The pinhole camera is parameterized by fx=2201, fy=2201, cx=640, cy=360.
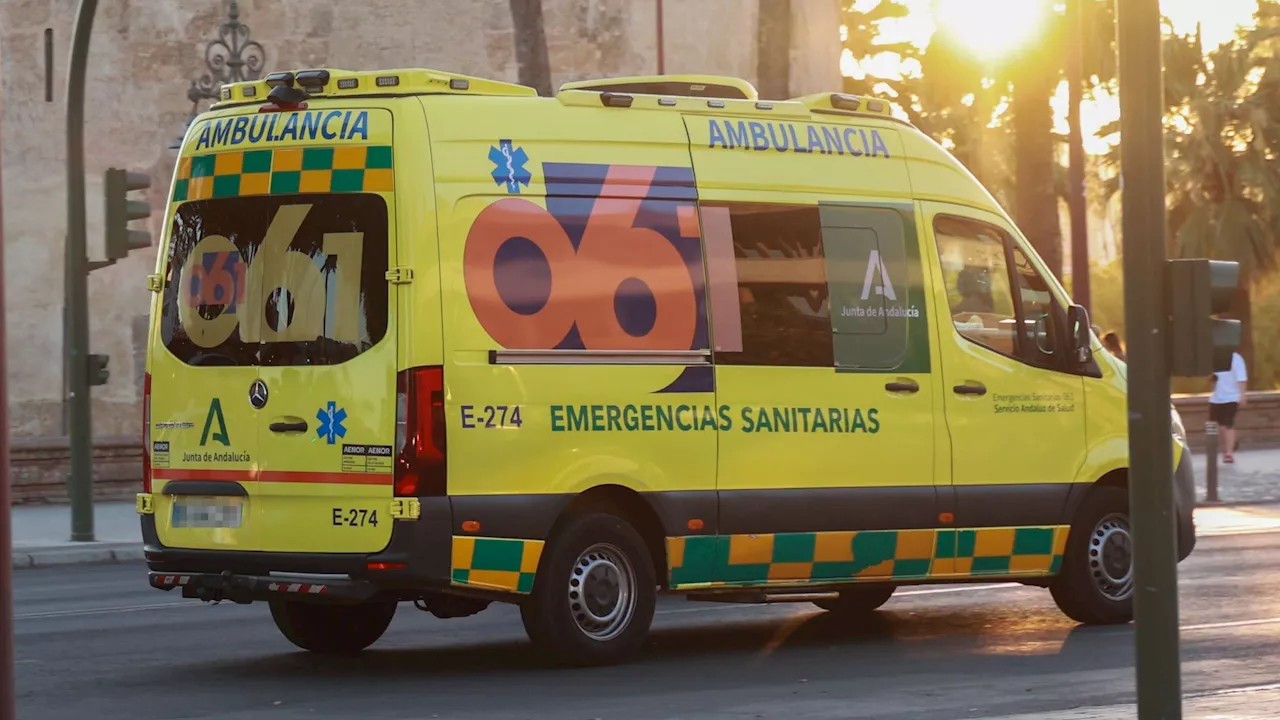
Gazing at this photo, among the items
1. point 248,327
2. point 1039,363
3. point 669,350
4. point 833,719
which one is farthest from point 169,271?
point 1039,363

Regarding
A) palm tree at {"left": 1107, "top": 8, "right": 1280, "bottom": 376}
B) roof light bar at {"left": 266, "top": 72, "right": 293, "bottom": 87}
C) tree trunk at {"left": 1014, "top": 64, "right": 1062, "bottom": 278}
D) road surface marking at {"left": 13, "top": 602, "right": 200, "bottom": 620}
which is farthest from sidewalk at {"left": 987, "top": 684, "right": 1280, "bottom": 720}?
palm tree at {"left": 1107, "top": 8, "right": 1280, "bottom": 376}

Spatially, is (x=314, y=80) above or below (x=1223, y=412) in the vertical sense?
above

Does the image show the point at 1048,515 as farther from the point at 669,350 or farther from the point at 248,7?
the point at 248,7

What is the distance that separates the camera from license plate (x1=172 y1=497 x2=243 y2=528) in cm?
968

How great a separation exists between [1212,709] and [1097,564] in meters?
3.25

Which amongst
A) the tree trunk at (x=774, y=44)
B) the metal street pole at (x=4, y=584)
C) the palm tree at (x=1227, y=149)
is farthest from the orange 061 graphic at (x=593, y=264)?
the palm tree at (x=1227, y=149)

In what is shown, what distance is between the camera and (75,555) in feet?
60.2

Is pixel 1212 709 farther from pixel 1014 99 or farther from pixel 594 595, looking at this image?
pixel 1014 99

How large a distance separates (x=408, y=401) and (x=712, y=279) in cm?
175

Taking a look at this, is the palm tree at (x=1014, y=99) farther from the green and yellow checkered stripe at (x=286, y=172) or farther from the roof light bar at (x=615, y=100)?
the green and yellow checkered stripe at (x=286, y=172)

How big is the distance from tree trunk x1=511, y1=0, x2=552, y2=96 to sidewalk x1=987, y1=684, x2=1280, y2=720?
16.0 m

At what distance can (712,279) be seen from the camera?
33.6 ft

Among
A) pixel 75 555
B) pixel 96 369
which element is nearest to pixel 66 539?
pixel 75 555

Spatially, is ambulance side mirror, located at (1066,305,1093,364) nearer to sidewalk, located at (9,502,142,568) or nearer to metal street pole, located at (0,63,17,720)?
metal street pole, located at (0,63,17,720)
